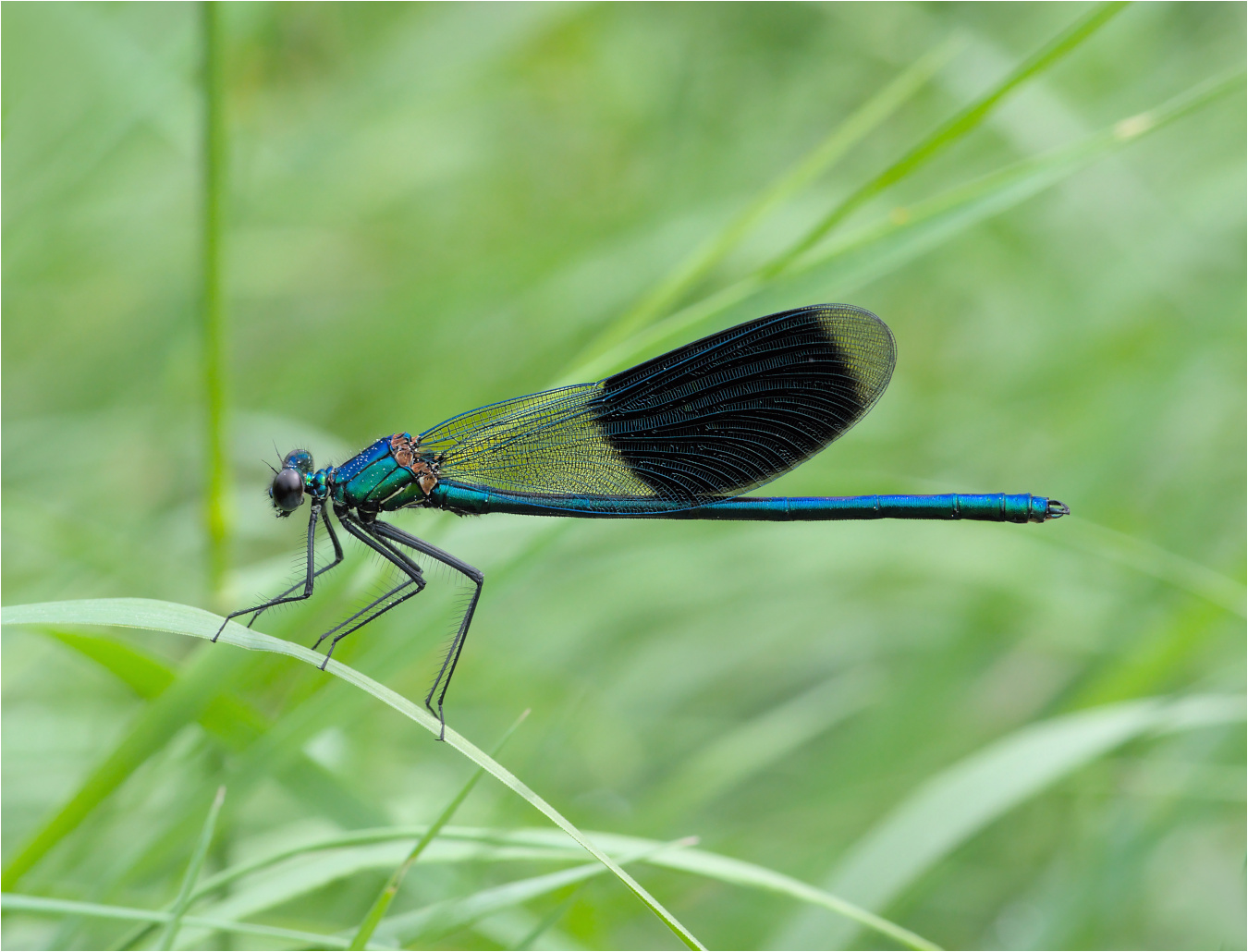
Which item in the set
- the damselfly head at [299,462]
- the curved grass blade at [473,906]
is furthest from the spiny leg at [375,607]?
the curved grass blade at [473,906]

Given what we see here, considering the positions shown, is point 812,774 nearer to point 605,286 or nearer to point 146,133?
point 605,286

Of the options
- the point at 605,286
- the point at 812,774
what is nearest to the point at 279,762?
the point at 812,774

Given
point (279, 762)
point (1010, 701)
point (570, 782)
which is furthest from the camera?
point (1010, 701)

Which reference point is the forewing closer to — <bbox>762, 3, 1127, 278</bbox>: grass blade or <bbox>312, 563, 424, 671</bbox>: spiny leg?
<bbox>312, 563, 424, 671</bbox>: spiny leg

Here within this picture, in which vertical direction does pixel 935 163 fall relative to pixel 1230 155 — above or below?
above

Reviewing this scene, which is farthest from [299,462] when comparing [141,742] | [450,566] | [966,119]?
[966,119]

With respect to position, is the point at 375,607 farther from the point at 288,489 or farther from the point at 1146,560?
the point at 1146,560
